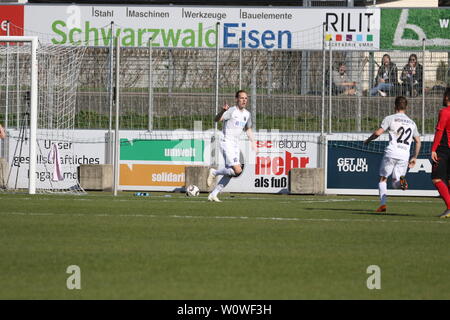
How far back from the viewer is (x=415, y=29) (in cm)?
2769

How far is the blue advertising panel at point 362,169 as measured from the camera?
22.8m

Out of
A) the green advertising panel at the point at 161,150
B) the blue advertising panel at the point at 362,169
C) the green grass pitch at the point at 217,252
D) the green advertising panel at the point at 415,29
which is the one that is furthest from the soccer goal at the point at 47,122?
the green advertising panel at the point at 415,29

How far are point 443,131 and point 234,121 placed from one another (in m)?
5.13

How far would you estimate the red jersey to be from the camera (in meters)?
15.3

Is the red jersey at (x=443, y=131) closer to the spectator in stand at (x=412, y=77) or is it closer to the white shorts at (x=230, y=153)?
the white shorts at (x=230, y=153)

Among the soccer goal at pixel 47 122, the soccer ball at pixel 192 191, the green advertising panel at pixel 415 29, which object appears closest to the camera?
the soccer ball at pixel 192 191

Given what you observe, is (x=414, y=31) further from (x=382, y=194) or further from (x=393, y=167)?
(x=382, y=194)

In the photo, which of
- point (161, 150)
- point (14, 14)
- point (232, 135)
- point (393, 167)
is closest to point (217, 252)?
point (393, 167)

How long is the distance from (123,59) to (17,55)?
2.85m

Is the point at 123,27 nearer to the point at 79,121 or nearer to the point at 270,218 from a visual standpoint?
the point at 79,121

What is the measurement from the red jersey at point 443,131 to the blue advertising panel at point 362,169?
24.3ft

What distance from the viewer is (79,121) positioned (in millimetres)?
23828

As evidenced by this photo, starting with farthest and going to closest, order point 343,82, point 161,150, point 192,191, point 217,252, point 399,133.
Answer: point 343,82 < point 161,150 < point 192,191 < point 399,133 < point 217,252
